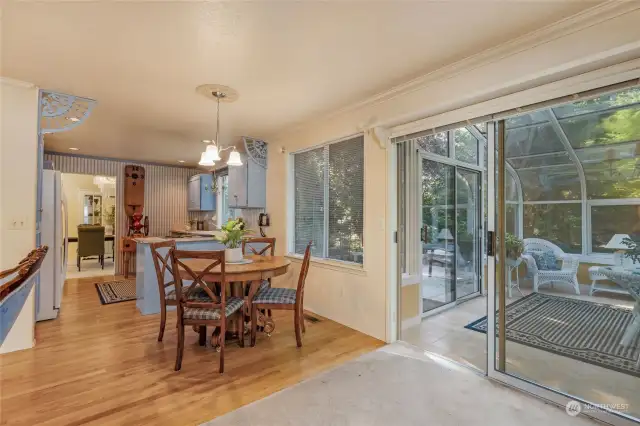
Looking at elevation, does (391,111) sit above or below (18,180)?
above

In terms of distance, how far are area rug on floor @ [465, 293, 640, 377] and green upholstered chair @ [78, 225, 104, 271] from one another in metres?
7.87

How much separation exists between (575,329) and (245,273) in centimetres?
256

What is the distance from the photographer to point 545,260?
227cm

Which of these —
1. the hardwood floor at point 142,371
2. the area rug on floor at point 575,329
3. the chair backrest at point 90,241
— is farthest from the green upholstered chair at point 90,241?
the area rug on floor at point 575,329

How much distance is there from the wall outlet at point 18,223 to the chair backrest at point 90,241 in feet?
15.8

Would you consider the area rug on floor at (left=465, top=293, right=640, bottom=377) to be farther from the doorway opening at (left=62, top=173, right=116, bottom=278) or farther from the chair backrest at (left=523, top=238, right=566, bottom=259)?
the doorway opening at (left=62, top=173, right=116, bottom=278)

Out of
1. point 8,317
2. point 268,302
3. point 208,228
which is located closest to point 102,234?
point 208,228

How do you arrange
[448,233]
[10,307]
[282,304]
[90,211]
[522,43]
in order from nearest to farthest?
1. [10,307]
2. [522,43]
3. [282,304]
4. [448,233]
5. [90,211]

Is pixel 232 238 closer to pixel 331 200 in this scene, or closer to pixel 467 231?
pixel 331 200

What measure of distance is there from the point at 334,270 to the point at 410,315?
38.0 inches

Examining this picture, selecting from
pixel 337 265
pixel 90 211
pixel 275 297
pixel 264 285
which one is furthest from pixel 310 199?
pixel 90 211

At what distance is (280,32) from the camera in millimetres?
1937

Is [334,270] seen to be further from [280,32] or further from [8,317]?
[8,317]

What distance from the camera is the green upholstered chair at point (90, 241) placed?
6740mm
